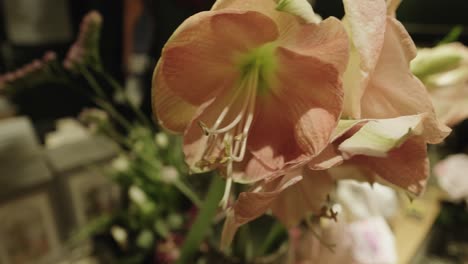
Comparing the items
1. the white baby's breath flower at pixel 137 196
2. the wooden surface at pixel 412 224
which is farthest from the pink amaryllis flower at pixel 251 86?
the wooden surface at pixel 412 224

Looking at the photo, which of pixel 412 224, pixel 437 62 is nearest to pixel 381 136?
pixel 437 62

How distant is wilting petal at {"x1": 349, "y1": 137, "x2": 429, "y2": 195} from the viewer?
9.1 inches

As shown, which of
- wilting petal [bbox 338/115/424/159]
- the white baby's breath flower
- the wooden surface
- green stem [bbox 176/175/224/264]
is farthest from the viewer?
the wooden surface

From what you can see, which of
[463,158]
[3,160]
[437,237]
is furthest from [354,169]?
[437,237]

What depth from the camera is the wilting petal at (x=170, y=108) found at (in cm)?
24

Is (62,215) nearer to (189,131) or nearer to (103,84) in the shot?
(103,84)

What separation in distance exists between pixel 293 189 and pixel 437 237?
81cm

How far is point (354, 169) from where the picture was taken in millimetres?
281

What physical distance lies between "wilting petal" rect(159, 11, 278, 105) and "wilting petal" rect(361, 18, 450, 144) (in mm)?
74

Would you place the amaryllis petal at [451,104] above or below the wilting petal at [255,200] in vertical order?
below

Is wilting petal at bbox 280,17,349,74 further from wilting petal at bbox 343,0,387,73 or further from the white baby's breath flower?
the white baby's breath flower

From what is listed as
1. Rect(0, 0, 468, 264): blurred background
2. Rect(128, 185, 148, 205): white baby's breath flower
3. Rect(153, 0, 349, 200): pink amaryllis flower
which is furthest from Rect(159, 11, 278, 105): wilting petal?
Rect(128, 185, 148, 205): white baby's breath flower

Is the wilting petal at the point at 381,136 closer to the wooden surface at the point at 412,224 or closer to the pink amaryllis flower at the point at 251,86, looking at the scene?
the pink amaryllis flower at the point at 251,86

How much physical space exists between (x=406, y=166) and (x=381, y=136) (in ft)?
0.18
